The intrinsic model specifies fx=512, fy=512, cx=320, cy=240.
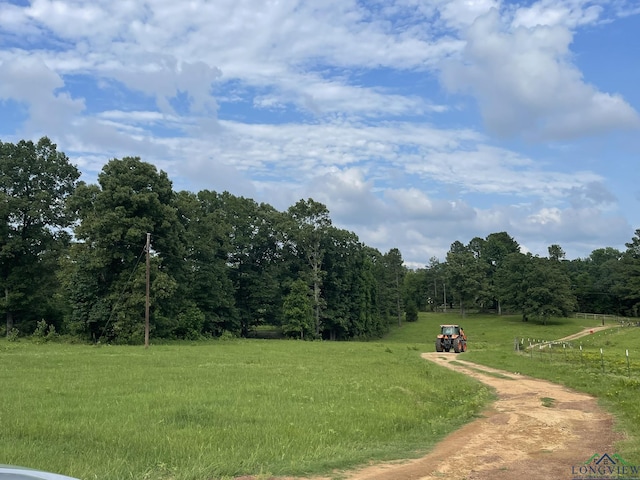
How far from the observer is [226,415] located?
39.8 feet

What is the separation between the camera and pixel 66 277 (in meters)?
43.3

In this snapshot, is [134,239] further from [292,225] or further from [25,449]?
[25,449]

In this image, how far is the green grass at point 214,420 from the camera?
849 cm

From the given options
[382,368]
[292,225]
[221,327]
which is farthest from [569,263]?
[382,368]

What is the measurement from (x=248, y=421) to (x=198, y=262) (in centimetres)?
5029

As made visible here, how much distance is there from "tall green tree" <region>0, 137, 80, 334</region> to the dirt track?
4685 centimetres

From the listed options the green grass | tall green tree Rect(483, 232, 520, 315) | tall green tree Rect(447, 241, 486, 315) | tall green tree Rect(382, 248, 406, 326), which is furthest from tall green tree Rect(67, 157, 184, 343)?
tall green tree Rect(483, 232, 520, 315)

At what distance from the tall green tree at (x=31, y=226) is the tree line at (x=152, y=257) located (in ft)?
0.34

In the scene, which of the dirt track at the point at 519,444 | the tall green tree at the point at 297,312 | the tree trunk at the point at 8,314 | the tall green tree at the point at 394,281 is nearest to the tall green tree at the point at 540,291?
the tall green tree at the point at 394,281

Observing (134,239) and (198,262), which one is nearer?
(134,239)

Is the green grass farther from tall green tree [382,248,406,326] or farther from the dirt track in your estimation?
tall green tree [382,248,406,326]

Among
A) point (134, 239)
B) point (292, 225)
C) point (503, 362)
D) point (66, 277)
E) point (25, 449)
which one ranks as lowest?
point (503, 362)

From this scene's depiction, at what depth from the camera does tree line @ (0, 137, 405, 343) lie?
43625 millimetres

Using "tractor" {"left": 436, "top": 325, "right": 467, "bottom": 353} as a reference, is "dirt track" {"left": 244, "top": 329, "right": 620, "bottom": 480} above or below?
above
